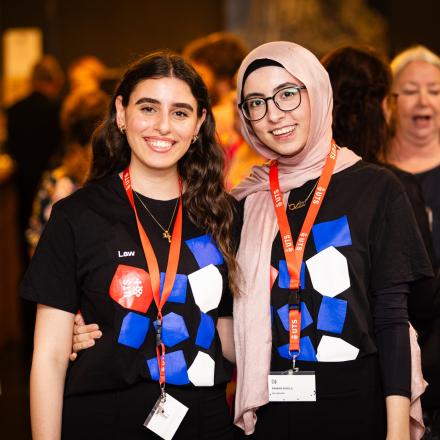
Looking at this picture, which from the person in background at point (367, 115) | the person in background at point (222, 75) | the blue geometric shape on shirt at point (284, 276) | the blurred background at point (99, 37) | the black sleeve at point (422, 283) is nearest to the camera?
the blue geometric shape on shirt at point (284, 276)

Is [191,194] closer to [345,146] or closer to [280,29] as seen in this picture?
[345,146]

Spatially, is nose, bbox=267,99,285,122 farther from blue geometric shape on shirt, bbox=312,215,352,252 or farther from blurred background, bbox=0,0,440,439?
blurred background, bbox=0,0,440,439

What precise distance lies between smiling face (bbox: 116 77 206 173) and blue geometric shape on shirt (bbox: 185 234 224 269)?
0.79ft

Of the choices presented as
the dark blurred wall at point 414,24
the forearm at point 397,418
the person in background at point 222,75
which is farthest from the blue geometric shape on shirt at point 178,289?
the dark blurred wall at point 414,24

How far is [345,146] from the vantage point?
2.68 m

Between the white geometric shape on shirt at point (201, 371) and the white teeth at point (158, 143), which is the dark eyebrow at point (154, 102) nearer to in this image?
the white teeth at point (158, 143)

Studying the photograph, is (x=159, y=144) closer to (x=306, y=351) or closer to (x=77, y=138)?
(x=306, y=351)

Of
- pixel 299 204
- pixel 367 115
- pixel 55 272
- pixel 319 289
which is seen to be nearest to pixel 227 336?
pixel 319 289

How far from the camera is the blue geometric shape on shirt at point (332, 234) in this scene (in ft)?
7.36

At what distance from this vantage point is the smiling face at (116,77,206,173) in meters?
2.30

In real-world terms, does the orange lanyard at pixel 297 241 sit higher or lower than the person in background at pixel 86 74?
lower

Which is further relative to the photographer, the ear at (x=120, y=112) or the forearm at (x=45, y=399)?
the ear at (x=120, y=112)

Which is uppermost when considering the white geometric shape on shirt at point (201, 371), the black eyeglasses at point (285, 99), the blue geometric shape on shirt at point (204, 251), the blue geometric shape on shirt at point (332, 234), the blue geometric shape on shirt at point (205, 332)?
the black eyeglasses at point (285, 99)

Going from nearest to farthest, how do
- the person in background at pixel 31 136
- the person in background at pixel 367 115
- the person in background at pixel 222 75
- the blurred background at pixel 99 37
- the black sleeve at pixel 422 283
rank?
the black sleeve at pixel 422 283 < the person in background at pixel 367 115 < the person in background at pixel 222 75 < the blurred background at pixel 99 37 < the person in background at pixel 31 136
